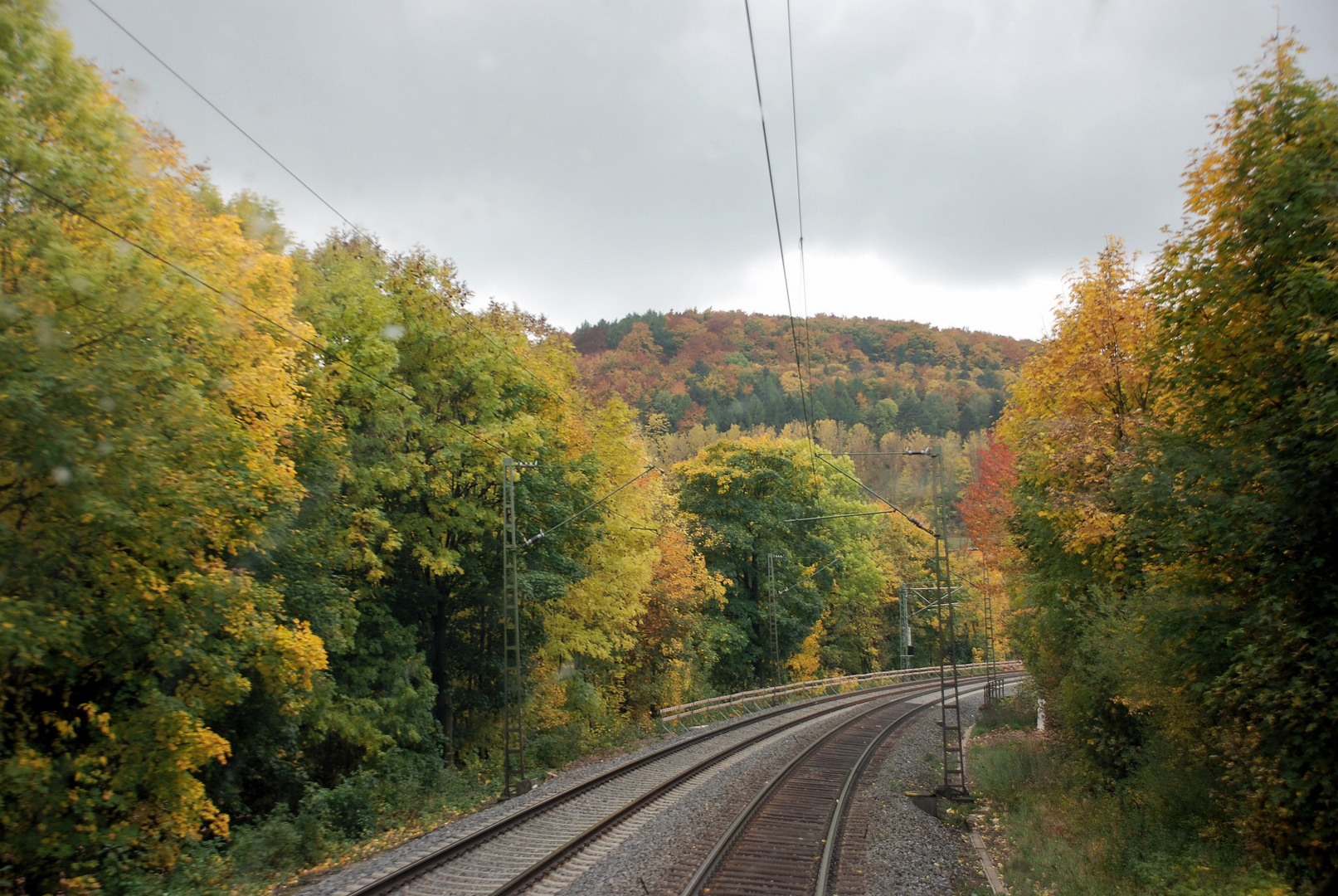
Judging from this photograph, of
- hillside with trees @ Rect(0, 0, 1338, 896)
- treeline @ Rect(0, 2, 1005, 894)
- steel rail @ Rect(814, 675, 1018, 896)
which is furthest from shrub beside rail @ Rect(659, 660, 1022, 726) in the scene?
steel rail @ Rect(814, 675, 1018, 896)

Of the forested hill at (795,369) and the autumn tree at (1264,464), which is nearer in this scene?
the autumn tree at (1264,464)

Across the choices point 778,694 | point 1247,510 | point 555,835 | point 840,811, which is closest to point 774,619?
point 778,694

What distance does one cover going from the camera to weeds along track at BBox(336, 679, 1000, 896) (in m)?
9.93

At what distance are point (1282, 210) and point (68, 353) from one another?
13619 mm

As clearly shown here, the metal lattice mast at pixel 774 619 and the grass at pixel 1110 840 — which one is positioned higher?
the metal lattice mast at pixel 774 619

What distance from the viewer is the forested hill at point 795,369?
107 metres

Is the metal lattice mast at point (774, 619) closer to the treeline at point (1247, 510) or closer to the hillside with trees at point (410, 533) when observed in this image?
the hillside with trees at point (410, 533)

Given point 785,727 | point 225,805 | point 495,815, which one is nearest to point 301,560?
point 225,805

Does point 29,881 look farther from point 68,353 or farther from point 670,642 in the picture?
point 670,642

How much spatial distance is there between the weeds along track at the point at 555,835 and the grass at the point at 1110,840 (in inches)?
235

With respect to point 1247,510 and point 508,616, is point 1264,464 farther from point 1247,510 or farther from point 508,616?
point 508,616

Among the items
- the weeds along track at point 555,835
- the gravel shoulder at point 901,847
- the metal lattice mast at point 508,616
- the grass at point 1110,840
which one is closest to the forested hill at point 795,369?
the metal lattice mast at point 508,616

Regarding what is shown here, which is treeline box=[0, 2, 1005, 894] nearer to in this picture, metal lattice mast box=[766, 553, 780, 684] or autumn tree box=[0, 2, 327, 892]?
autumn tree box=[0, 2, 327, 892]

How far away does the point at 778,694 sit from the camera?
36281 mm
